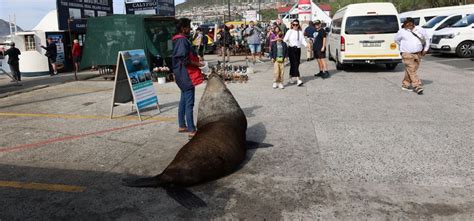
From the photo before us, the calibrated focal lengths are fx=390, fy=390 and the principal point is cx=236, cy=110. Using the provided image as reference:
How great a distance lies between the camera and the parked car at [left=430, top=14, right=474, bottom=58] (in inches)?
656

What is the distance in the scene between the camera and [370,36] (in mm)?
12414

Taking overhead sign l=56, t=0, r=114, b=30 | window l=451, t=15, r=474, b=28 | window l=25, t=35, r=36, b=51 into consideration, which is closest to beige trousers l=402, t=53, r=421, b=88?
window l=451, t=15, r=474, b=28

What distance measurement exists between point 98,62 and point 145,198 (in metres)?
10.1

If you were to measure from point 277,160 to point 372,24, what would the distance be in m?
9.29

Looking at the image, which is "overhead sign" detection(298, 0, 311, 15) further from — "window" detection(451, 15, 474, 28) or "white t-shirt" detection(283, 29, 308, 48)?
"white t-shirt" detection(283, 29, 308, 48)

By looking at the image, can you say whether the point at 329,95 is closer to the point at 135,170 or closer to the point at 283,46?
the point at 283,46

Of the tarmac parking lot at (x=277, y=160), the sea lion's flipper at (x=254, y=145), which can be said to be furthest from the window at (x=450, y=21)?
the sea lion's flipper at (x=254, y=145)

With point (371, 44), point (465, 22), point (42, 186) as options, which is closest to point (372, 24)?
point (371, 44)

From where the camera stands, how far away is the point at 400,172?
4.55 m

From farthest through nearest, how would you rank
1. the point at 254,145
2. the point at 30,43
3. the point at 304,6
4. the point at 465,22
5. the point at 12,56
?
the point at 304,6, the point at 465,22, the point at 30,43, the point at 12,56, the point at 254,145

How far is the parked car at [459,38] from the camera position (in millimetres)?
16656

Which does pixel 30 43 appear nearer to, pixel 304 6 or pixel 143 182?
pixel 143 182

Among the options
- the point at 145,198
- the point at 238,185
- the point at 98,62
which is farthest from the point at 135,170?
the point at 98,62

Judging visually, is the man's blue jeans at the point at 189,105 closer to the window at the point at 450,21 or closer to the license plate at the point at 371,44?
the license plate at the point at 371,44
